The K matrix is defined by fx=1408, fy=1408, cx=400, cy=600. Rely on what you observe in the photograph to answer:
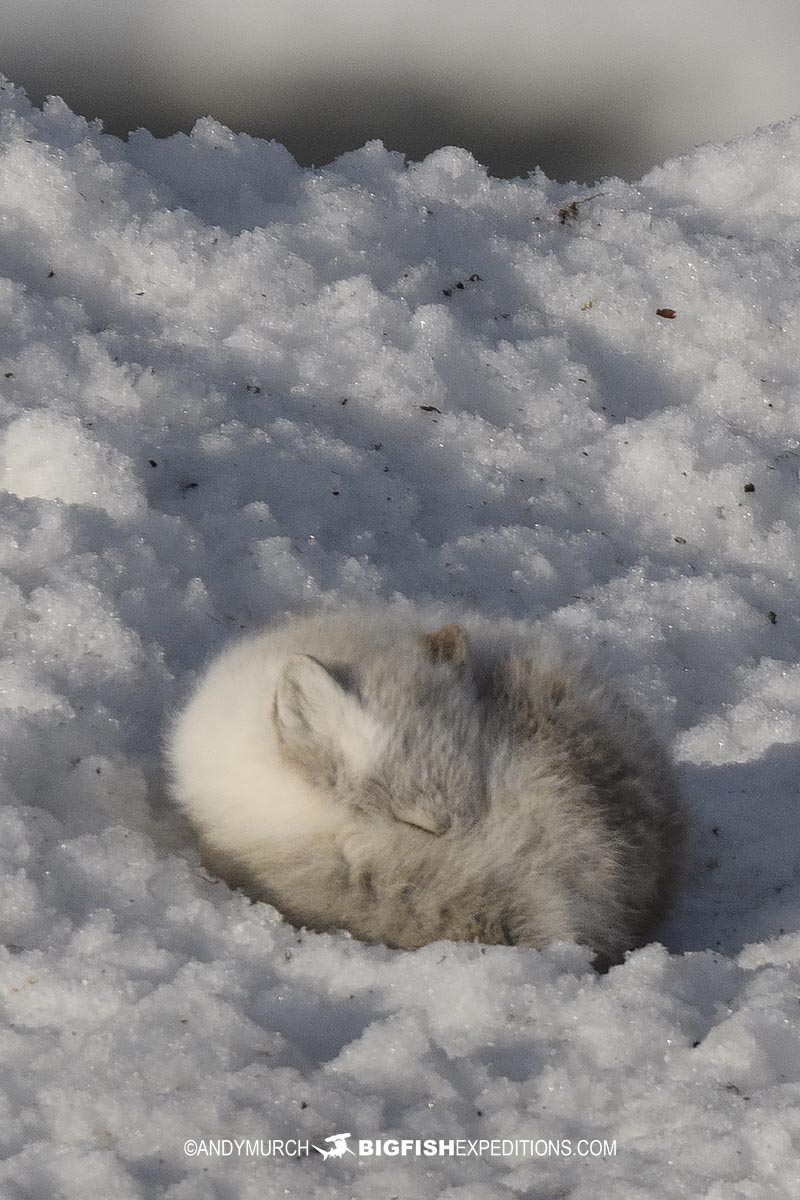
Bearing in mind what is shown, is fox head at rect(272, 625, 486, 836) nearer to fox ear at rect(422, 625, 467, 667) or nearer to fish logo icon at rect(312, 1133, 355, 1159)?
fox ear at rect(422, 625, 467, 667)

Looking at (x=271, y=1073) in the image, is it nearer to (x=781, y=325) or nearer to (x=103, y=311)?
(x=103, y=311)

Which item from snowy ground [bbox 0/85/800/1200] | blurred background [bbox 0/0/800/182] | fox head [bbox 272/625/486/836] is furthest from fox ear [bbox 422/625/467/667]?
blurred background [bbox 0/0/800/182]

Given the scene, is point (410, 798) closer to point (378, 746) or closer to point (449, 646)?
point (378, 746)

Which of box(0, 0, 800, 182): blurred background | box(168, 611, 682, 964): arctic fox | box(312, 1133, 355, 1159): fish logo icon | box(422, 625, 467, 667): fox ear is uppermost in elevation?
box(0, 0, 800, 182): blurred background

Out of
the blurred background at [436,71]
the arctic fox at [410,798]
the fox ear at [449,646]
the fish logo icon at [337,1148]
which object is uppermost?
the blurred background at [436,71]

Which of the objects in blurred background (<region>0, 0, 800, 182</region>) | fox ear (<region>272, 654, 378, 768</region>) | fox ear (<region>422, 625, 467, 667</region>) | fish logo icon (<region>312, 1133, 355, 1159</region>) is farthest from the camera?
blurred background (<region>0, 0, 800, 182</region>)

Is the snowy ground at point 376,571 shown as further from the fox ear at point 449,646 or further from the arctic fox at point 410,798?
the fox ear at point 449,646

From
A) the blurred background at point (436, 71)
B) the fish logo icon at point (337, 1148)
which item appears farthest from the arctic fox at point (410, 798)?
the blurred background at point (436, 71)

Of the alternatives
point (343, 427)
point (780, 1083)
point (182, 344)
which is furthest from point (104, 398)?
point (780, 1083)
